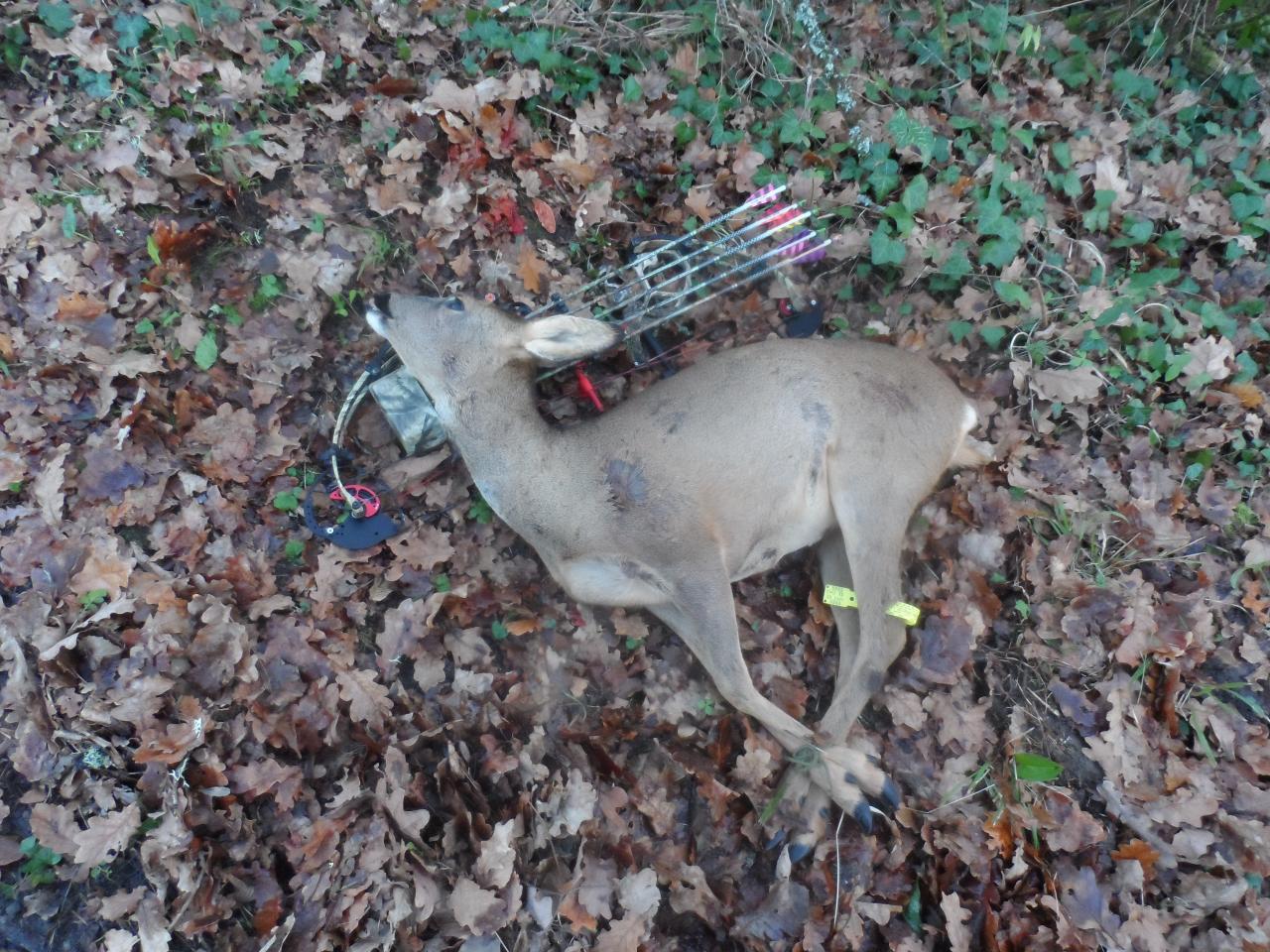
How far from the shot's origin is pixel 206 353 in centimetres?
473

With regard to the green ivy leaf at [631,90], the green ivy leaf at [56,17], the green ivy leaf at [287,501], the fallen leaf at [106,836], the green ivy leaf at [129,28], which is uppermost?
the green ivy leaf at [56,17]

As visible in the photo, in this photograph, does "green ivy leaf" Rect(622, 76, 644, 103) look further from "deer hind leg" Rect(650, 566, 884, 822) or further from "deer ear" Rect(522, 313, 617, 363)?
"deer hind leg" Rect(650, 566, 884, 822)

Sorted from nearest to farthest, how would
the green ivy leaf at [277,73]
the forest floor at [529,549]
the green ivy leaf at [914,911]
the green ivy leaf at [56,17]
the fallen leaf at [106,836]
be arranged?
1. the fallen leaf at [106,836]
2. the forest floor at [529,549]
3. the green ivy leaf at [914,911]
4. the green ivy leaf at [56,17]
5. the green ivy leaf at [277,73]

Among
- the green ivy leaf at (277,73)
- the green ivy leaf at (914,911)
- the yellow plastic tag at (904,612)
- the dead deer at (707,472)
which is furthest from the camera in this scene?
the green ivy leaf at (277,73)

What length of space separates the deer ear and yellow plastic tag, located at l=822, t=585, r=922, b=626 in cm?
202

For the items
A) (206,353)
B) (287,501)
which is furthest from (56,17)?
(287,501)

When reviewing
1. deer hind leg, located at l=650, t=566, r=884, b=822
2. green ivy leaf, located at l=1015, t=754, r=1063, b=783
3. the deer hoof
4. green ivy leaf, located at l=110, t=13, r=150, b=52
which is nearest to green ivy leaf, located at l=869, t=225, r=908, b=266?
deer hind leg, located at l=650, t=566, r=884, b=822

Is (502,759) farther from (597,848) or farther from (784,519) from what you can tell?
(784,519)

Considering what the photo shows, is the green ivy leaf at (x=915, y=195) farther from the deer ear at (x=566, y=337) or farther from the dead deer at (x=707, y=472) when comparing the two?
the deer ear at (x=566, y=337)

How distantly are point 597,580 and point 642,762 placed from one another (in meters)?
1.06

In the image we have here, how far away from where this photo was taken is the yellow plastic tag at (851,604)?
15.3ft

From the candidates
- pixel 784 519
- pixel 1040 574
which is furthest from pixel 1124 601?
pixel 784 519

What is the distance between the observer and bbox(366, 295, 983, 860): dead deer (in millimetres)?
4562

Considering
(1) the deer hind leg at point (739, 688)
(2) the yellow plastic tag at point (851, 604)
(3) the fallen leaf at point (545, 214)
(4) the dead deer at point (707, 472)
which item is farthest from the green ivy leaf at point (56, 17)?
(2) the yellow plastic tag at point (851, 604)
